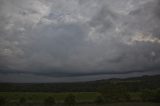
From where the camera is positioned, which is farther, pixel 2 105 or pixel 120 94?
pixel 120 94

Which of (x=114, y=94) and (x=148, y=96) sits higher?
(x=114, y=94)

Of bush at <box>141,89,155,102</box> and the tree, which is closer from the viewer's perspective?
bush at <box>141,89,155,102</box>

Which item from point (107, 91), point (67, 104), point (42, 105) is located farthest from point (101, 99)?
point (42, 105)

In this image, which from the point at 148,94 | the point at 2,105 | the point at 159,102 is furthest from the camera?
the point at 148,94

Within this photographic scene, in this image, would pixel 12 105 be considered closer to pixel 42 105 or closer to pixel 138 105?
pixel 42 105

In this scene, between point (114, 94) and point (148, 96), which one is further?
point (114, 94)

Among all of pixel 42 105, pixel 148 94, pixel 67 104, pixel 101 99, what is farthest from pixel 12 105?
pixel 148 94

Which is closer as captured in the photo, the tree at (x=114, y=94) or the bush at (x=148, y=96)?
the bush at (x=148, y=96)

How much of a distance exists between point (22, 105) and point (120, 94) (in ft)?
178

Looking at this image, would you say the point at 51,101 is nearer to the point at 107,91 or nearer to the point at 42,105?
the point at 42,105

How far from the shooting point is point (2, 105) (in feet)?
382

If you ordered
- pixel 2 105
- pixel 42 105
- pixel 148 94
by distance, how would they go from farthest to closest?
pixel 148 94, pixel 42 105, pixel 2 105

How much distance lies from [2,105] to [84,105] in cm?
3562

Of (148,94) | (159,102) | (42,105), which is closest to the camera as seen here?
(42,105)
